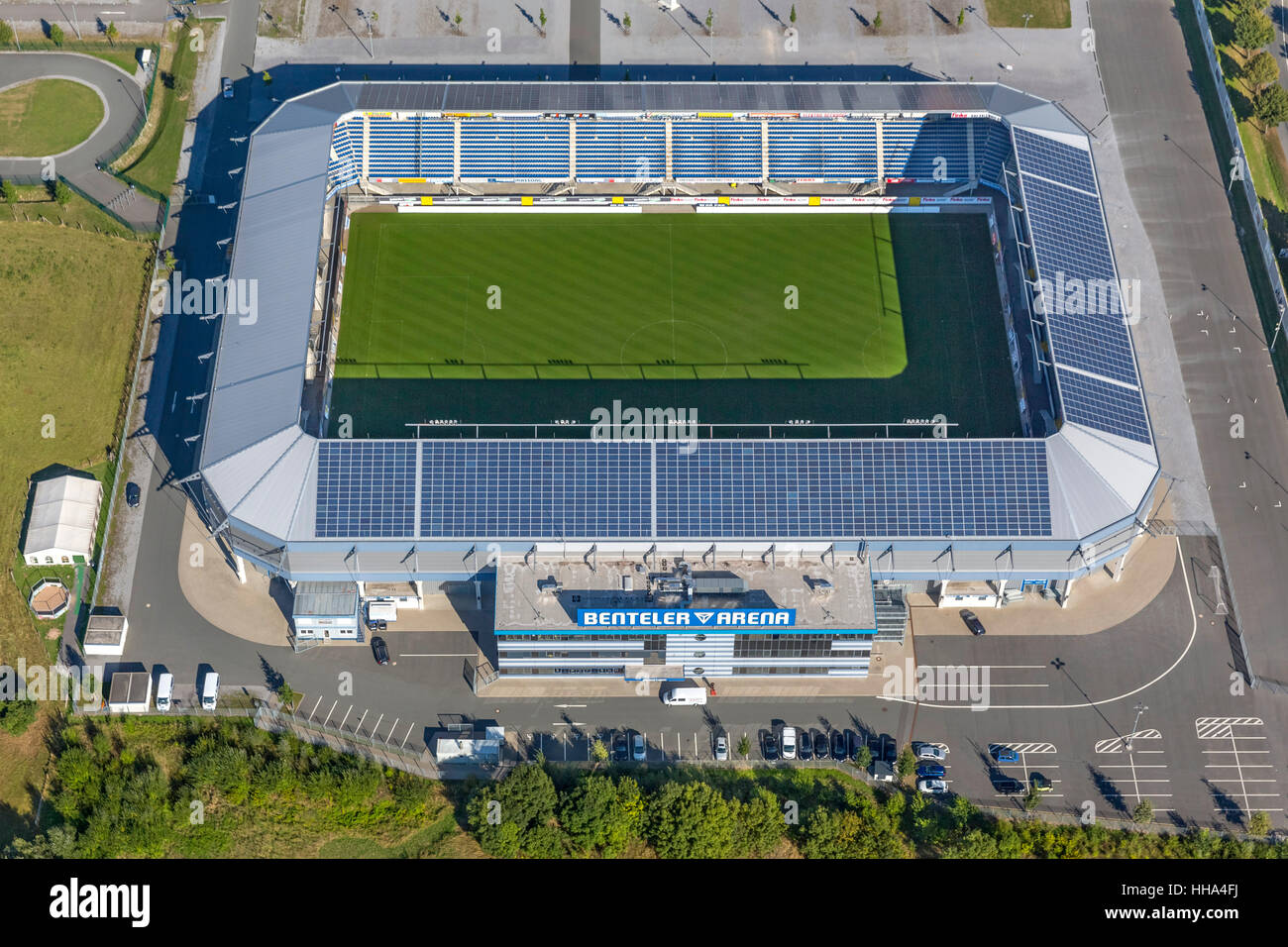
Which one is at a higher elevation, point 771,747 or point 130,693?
point 130,693

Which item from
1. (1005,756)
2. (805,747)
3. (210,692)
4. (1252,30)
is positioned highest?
(1252,30)

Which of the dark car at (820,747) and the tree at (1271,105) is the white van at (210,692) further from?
the tree at (1271,105)

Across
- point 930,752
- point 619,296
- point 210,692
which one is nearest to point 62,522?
point 210,692

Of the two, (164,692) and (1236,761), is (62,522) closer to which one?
(164,692)

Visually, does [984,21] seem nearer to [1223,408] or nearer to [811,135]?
[811,135]

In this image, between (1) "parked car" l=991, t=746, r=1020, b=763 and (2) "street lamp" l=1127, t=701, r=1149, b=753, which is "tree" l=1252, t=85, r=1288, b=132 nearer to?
(2) "street lamp" l=1127, t=701, r=1149, b=753
